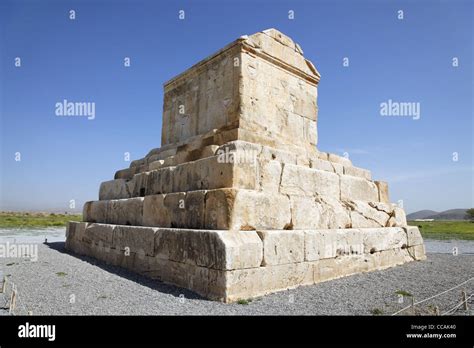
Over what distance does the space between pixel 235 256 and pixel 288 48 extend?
220 inches

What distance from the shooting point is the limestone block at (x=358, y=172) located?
792 centimetres

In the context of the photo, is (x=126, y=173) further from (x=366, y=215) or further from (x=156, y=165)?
(x=366, y=215)

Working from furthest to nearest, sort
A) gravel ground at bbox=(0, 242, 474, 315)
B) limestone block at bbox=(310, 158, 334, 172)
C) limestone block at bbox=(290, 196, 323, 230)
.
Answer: limestone block at bbox=(310, 158, 334, 172)
limestone block at bbox=(290, 196, 323, 230)
gravel ground at bbox=(0, 242, 474, 315)

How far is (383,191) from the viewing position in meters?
8.48

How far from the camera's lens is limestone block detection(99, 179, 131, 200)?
818 cm

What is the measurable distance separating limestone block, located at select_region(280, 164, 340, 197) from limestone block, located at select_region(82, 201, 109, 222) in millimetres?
4827

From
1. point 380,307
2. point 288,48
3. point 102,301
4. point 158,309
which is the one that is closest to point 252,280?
point 158,309

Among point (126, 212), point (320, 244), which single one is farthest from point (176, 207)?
point (320, 244)

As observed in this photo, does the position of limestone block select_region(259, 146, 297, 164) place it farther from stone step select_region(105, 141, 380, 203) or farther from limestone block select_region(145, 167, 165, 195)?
limestone block select_region(145, 167, 165, 195)

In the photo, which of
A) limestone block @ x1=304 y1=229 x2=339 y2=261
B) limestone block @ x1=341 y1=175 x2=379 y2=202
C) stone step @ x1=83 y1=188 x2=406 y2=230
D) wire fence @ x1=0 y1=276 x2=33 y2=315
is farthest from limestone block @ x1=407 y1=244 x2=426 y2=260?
wire fence @ x1=0 y1=276 x2=33 y2=315

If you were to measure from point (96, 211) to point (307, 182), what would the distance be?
5730mm

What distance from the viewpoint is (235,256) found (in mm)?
4262

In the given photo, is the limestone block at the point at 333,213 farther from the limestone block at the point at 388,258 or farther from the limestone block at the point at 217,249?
the limestone block at the point at 217,249
